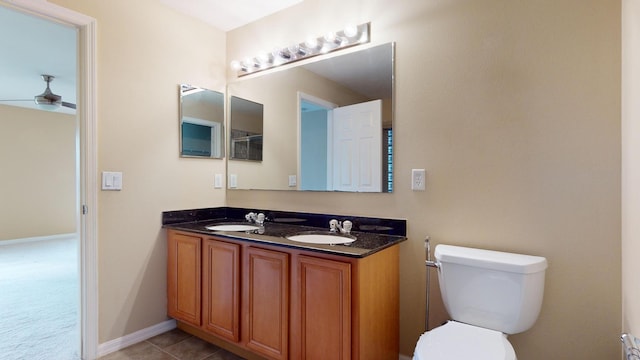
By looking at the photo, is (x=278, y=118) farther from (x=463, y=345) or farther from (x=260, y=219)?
(x=463, y=345)

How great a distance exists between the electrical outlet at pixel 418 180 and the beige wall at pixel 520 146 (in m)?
0.03

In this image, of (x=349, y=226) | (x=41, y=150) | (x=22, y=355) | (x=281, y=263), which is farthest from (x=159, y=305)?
(x=41, y=150)

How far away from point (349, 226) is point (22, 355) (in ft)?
7.17

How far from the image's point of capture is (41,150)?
5715mm

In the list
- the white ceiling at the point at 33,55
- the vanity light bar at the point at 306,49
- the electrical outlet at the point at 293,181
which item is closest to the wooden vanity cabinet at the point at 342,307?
the electrical outlet at the point at 293,181

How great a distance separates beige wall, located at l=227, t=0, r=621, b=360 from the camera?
4.69 ft

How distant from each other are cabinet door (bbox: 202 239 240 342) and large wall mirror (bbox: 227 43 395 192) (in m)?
0.70

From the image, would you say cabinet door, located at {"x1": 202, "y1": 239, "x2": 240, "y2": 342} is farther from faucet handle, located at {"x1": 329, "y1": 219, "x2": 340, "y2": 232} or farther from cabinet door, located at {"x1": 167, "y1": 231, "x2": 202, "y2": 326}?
faucet handle, located at {"x1": 329, "y1": 219, "x2": 340, "y2": 232}

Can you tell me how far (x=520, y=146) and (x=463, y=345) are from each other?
970 millimetres

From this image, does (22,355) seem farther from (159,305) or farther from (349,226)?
(349,226)

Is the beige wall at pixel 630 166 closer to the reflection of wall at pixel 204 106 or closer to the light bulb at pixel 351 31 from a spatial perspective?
the light bulb at pixel 351 31

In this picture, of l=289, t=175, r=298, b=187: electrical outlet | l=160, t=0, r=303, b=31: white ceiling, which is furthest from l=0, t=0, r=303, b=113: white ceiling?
l=289, t=175, r=298, b=187: electrical outlet

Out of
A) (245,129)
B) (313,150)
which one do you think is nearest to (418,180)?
(313,150)

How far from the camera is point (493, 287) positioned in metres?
1.45
